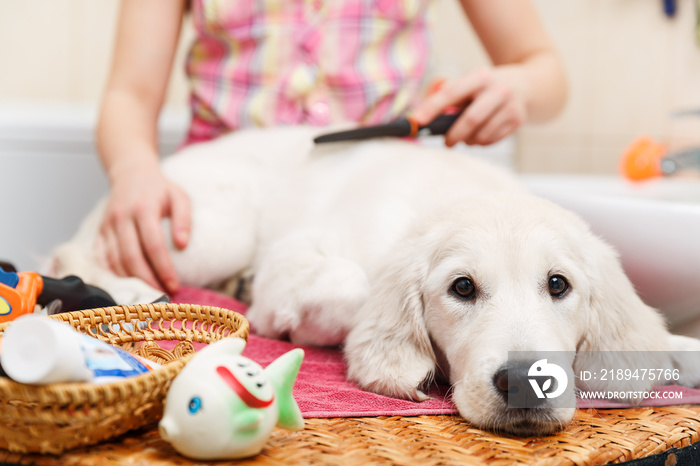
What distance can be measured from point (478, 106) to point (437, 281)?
66cm

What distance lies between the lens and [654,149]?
1995mm

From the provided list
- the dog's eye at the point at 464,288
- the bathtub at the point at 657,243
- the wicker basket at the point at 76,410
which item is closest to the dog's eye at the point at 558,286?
the dog's eye at the point at 464,288

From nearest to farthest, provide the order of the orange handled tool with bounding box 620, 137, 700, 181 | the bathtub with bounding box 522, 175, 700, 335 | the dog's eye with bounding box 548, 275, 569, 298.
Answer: the dog's eye with bounding box 548, 275, 569, 298 → the bathtub with bounding box 522, 175, 700, 335 → the orange handled tool with bounding box 620, 137, 700, 181

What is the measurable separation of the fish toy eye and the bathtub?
0.97 metres

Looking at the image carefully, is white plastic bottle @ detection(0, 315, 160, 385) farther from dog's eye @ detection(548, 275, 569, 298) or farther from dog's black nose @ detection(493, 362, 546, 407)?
dog's eye @ detection(548, 275, 569, 298)

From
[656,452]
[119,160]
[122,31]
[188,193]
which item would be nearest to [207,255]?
[188,193]

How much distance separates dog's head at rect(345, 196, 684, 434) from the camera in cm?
93

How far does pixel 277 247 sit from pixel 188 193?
0.39 m

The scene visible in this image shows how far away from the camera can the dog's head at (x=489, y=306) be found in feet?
3.06

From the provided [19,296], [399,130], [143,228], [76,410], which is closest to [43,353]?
[76,410]

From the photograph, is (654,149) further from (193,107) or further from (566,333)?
(193,107)

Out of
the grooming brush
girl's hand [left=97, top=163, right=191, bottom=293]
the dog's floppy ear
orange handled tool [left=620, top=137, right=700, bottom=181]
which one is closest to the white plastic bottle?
the dog's floppy ear

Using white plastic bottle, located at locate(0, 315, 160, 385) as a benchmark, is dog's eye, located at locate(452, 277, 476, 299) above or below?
below

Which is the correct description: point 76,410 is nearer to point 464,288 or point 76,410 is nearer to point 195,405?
point 195,405
